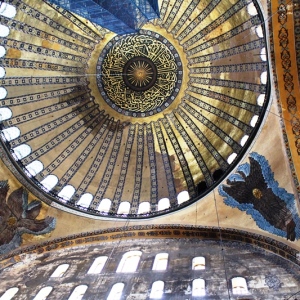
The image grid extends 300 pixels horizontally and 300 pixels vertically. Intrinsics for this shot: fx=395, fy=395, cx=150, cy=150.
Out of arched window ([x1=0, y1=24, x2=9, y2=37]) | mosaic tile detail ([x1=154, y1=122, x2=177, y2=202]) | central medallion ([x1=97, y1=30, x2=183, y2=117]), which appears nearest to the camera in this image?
arched window ([x1=0, y1=24, x2=9, y2=37])

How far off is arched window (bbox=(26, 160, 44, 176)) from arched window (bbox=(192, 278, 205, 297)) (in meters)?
6.97

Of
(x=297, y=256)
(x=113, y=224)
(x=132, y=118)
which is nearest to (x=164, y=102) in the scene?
(x=132, y=118)

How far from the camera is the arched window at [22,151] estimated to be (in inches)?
542

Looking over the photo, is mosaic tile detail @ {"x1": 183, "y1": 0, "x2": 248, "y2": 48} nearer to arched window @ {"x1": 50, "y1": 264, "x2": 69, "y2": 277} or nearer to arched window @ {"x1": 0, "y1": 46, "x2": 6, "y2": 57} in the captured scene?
arched window @ {"x1": 0, "y1": 46, "x2": 6, "y2": 57}

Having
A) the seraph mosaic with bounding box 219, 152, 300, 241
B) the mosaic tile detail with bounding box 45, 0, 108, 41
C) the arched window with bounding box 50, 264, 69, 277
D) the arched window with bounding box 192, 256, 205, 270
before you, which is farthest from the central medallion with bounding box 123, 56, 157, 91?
the arched window with bounding box 50, 264, 69, 277

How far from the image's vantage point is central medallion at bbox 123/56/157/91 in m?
15.3

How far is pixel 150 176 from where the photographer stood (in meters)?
15.1

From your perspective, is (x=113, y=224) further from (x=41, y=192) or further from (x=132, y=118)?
(x=132, y=118)

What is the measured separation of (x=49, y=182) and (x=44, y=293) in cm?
445

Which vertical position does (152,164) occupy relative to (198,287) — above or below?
above

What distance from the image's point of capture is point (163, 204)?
14227mm

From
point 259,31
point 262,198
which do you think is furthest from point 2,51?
point 262,198

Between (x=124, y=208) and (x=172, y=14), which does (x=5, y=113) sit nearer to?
(x=124, y=208)

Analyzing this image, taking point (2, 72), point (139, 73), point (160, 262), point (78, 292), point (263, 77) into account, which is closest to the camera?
point (78, 292)
